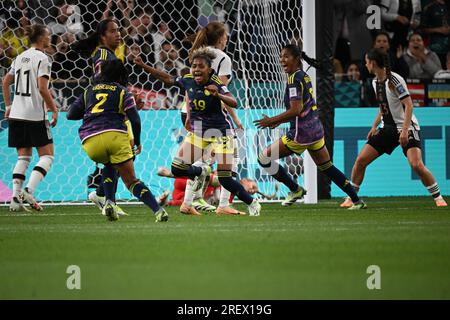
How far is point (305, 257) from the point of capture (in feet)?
19.8

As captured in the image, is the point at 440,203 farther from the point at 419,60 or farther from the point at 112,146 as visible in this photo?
the point at 419,60

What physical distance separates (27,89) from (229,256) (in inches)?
216

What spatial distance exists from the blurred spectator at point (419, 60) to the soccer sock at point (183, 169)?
642 centimetres

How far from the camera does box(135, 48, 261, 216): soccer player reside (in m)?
9.49

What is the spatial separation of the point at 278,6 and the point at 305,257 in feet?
23.3

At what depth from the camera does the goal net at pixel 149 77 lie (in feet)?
40.6

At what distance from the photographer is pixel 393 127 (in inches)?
429

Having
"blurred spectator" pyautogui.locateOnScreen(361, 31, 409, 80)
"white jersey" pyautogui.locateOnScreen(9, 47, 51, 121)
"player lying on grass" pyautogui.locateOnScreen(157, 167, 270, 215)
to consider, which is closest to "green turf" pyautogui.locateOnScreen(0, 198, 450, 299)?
"player lying on grass" pyautogui.locateOnScreen(157, 167, 270, 215)

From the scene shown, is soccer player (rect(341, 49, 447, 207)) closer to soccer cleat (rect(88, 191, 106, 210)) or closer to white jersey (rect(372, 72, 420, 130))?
white jersey (rect(372, 72, 420, 130))

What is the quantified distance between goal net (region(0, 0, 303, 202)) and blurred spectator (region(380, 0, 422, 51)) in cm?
Answer: 362

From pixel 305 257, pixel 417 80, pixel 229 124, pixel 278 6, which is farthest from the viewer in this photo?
pixel 417 80

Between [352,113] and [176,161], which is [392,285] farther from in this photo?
[352,113]
